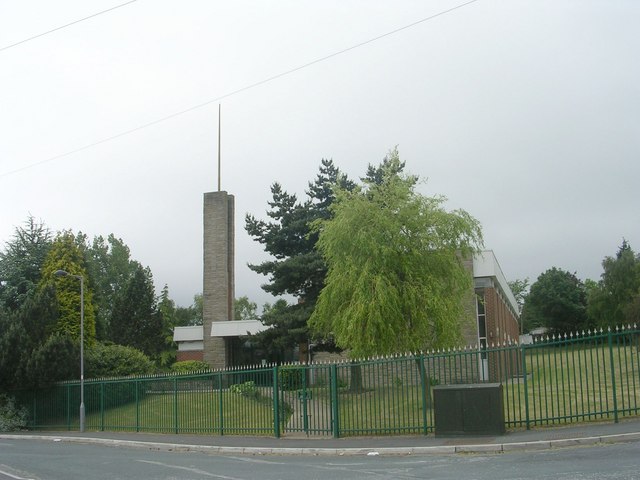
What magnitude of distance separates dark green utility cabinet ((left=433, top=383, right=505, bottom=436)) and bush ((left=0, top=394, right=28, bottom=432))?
25.0 m

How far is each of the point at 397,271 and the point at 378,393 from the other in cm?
670

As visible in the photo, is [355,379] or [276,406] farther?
[276,406]

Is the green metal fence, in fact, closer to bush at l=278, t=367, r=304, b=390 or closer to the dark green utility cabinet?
bush at l=278, t=367, r=304, b=390

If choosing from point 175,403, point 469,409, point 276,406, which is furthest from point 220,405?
point 469,409

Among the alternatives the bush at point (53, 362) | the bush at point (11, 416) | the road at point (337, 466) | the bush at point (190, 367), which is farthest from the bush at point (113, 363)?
the road at point (337, 466)

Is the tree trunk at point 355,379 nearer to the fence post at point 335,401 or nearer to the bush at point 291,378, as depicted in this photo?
the fence post at point 335,401

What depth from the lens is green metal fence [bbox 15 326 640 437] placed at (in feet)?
53.7

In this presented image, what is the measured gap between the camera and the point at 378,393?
19281mm

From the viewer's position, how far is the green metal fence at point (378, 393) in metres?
16.4

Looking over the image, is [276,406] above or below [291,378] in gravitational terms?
below

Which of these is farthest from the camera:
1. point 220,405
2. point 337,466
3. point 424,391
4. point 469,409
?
point 220,405

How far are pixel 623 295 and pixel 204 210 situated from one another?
4669 cm

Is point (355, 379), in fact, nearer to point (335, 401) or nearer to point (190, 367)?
point (335, 401)

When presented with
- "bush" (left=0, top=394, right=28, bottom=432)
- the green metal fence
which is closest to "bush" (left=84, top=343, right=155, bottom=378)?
"bush" (left=0, top=394, right=28, bottom=432)
